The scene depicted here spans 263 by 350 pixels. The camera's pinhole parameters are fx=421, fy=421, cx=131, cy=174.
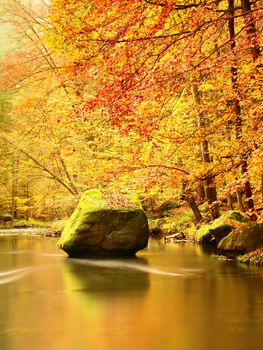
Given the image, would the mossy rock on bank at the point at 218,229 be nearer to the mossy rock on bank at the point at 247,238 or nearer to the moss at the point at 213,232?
the moss at the point at 213,232

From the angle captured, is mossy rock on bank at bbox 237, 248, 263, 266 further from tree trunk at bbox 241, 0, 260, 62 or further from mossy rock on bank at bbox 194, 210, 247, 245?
tree trunk at bbox 241, 0, 260, 62

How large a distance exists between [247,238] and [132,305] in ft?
14.4

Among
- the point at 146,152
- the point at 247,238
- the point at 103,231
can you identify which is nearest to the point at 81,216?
the point at 103,231

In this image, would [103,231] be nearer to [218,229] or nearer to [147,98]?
[218,229]

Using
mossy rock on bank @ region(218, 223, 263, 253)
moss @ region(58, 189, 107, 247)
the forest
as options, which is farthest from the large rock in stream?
mossy rock on bank @ region(218, 223, 263, 253)

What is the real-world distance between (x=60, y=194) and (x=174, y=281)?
13.0 m

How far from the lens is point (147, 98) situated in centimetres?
628

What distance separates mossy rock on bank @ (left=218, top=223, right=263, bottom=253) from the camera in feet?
30.4

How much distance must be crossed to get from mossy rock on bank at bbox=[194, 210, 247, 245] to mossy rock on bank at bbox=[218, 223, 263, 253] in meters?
0.70

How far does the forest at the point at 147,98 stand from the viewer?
18.5 ft

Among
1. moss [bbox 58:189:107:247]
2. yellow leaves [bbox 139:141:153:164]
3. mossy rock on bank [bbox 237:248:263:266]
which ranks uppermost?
yellow leaves [bbox 139:141:153:164]

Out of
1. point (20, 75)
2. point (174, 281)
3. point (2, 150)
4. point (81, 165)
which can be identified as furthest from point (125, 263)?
point (2, 150)

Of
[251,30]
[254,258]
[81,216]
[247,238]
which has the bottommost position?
[254,258]

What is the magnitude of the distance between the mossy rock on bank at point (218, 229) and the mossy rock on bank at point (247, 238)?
0.70 metres
